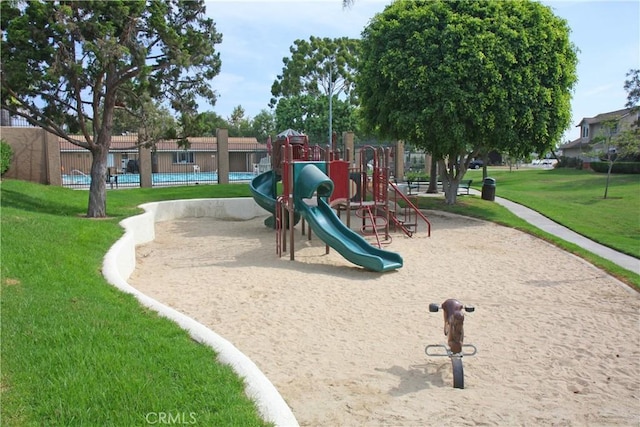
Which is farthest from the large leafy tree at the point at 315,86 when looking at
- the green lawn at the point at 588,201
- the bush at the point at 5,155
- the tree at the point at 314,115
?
the bush at the point at 5,155

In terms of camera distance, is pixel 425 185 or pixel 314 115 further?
pixel 314 115

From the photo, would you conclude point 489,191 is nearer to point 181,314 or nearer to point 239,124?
point 181,314

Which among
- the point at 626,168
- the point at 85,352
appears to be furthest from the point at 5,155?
the point at 626,168

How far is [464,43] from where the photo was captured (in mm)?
18750

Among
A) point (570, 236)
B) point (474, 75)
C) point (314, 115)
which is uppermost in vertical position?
point (314, 115)

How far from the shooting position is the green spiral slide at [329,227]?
1116 centimetres

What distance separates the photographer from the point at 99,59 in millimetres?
13672

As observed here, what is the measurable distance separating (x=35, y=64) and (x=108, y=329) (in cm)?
1183

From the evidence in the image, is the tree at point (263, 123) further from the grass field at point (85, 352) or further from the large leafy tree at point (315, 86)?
the grass field at point (85, 352)

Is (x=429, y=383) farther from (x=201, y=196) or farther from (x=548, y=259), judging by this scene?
(x=201, y=196)

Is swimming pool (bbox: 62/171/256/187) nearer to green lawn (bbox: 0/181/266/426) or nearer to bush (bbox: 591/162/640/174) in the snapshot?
green lawn (bbox: 0/181/266/426)

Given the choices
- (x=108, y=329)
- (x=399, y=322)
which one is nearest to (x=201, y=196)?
(x=399, y=322)

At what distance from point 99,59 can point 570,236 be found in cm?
1491
